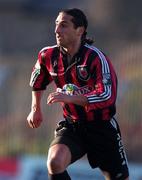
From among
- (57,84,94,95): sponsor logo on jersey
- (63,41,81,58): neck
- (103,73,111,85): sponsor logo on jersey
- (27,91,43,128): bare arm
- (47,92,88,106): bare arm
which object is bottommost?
(27,91,43,128): bare arm

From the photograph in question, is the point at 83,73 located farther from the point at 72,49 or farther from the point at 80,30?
the point at 80,30

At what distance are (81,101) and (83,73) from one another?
0.37 metres

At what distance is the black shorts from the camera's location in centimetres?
923

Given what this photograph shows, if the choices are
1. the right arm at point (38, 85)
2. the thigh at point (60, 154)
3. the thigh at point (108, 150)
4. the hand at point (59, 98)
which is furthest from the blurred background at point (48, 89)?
the hand at point (59, 98)

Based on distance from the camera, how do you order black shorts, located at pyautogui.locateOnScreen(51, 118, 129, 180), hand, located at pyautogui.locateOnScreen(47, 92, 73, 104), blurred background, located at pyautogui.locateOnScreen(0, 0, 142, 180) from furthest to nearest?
blurred background, located at pyautogui.locateOnScreen(0, 0, 142, 180) → black shorts, located at pyautogui.locateOnScreen(51, 118, 129, 180) → hand, located at pyautogui.locateOnScreen(47, 92, 73, 104)

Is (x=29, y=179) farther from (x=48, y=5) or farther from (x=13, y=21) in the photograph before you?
(x=48, y=5)

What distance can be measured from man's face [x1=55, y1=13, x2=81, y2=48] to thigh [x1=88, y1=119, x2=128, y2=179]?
2.60ft

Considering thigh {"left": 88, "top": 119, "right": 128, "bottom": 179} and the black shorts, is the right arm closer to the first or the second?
the black shorts

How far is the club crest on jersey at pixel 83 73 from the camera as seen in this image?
9109 millimetres

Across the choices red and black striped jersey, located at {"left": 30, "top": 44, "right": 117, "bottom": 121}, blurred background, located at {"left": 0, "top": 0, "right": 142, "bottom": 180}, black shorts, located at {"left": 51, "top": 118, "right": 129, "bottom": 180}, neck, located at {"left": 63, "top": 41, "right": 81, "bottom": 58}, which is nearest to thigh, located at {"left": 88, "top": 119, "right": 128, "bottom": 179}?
black shorts, located at {"left": 51, "top": 118, "right": 129, "bottom": 180}

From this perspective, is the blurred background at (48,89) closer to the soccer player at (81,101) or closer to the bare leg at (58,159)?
the soccer player at (81,101)

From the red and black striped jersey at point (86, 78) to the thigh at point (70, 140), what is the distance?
11 centimetres

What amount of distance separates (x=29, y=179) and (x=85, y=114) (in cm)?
519

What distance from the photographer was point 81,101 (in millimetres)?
8828
